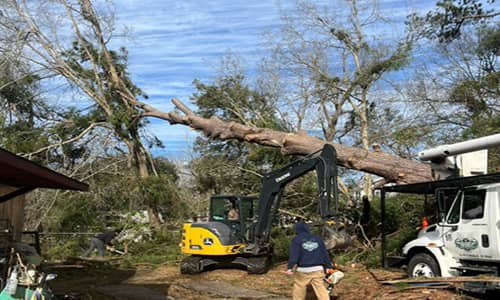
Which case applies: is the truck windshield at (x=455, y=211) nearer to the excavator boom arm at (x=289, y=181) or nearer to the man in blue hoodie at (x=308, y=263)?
the excavator boom arm at (x=289, y=181)

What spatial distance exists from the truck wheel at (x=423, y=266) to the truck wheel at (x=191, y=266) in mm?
5936

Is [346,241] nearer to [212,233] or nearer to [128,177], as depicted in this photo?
[212,233]

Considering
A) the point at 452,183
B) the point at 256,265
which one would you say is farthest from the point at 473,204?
the point at 256,265

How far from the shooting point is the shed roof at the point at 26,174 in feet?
22.5

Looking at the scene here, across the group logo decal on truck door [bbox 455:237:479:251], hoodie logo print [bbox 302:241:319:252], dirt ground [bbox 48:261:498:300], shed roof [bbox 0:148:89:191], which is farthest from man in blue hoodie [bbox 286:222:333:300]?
shed roof [bbox 0:148:89:191]

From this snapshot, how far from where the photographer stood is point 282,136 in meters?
14.4

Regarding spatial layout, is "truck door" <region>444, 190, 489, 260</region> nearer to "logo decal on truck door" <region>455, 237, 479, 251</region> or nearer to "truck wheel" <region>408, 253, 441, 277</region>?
"logo decal on truck door" <region>455, 237, 479, 251</region>

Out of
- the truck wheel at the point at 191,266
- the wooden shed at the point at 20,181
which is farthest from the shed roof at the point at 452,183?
the wooden shed at the point at 20,181

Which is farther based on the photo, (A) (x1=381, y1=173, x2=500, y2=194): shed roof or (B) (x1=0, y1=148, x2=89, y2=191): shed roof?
(A) (x1=381, y1=173, x2=500, y2=194): shed roof

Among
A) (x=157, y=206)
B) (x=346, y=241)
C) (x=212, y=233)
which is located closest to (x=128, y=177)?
(x=157, y=206)

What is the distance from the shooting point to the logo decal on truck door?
9.62 meters

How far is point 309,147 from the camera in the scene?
13945 millimetres

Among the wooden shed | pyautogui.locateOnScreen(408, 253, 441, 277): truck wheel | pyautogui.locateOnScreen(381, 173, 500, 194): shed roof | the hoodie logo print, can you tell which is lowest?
pyautogui.locateOnScreen(408, 253, 441, 277): truck wheel

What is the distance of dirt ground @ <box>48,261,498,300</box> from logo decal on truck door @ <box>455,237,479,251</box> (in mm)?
905
